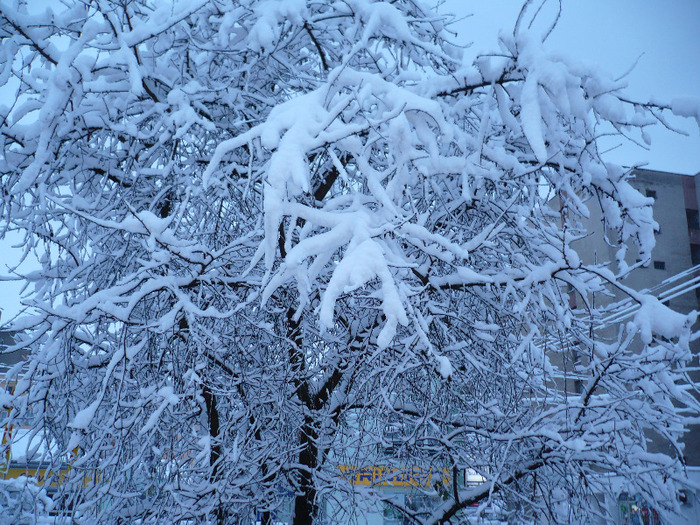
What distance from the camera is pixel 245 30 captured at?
3746 millimetres

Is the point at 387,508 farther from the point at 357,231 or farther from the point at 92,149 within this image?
the point at 92,149

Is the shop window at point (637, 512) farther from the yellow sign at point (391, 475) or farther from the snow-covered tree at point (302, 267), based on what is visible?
the yellow sign at point (391, 475)

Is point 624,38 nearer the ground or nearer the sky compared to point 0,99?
nearer the ground

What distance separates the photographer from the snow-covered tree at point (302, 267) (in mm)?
2480

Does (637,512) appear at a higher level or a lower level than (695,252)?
higher

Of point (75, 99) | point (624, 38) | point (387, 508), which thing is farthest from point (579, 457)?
point (624, 38)

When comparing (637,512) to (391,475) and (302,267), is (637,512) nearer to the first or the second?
(391,475)

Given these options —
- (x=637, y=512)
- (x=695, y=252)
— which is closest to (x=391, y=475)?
(x=637, y=512)

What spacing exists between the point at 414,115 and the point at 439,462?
126 inches

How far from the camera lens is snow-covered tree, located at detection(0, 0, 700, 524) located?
2.48 m

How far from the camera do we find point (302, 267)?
1.85m

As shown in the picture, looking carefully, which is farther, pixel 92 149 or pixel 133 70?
pixel 92 149

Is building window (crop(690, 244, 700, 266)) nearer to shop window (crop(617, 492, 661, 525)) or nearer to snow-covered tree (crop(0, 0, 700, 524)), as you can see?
shop window (crop(617, 492, 661, 525))

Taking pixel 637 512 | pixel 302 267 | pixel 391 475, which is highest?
pixel 302 267
